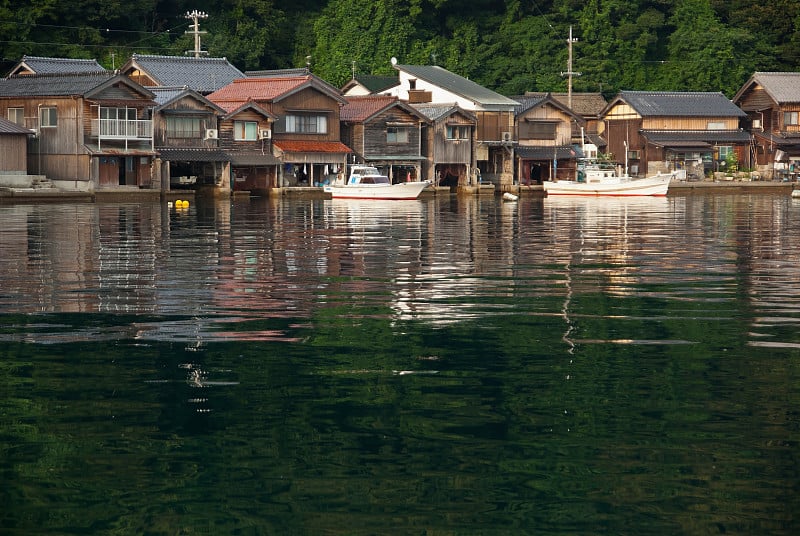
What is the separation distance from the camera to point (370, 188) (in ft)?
241

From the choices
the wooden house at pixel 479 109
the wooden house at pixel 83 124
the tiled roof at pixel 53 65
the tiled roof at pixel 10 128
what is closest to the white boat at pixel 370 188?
the wooden house at pixel 83 124

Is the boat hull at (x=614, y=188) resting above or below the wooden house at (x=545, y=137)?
below

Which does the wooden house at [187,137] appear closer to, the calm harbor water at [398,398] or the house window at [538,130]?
the house window at [538,130]

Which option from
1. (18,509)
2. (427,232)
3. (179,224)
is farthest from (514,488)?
(179,224)

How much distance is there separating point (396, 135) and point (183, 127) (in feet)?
51.1

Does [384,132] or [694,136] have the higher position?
[694,136]

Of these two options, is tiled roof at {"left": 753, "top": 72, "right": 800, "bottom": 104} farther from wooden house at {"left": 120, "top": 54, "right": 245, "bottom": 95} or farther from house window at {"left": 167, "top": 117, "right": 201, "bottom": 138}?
house window at {"left": 167, "top": 117, "right": 201, "bottom": 138}

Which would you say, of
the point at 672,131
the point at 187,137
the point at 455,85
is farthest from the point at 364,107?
the point at 672,131

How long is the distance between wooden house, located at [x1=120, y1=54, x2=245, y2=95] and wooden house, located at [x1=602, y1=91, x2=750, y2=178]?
30.8m

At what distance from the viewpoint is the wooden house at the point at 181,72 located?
81.4m

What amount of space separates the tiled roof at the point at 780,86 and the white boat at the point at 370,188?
39398mm

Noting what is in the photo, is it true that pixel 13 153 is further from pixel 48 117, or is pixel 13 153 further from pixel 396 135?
pixel 396 135

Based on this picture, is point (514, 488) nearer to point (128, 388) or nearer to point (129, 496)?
point (129, 496)

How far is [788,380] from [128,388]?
7175 mm
